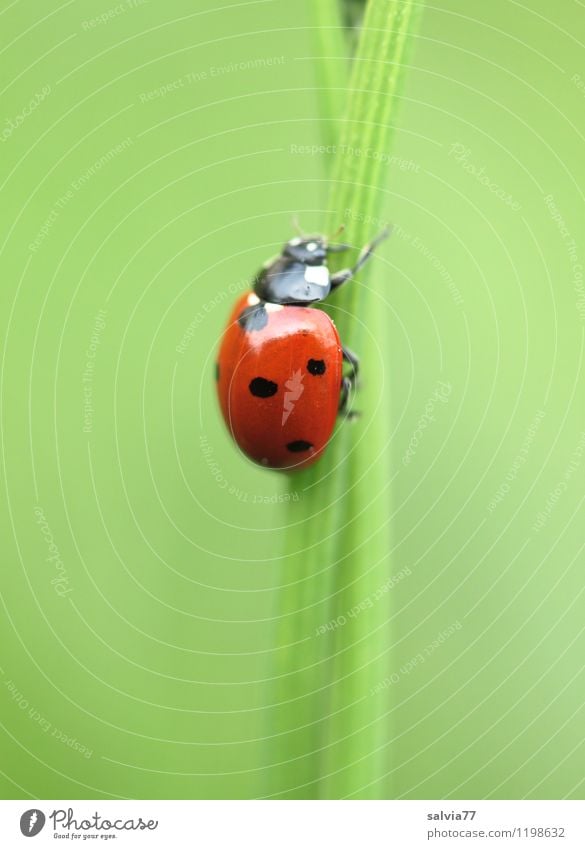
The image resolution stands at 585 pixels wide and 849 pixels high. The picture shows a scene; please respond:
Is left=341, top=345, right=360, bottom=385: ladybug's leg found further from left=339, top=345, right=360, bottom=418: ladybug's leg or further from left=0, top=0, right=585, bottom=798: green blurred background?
left=0, top=0, right=585, bottom=798: green blurred background

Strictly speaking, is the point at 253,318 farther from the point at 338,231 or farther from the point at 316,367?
the point at 338,231

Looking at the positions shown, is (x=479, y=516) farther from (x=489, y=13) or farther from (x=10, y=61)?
(x=10, y=61)

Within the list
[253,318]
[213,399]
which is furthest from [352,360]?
[213,399]

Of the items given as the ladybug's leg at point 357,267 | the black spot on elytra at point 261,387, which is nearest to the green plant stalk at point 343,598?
the ladybug's leg at point 357,267

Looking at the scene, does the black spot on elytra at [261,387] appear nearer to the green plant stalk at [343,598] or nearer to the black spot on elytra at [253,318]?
the black spot on elytra at [253,318]
